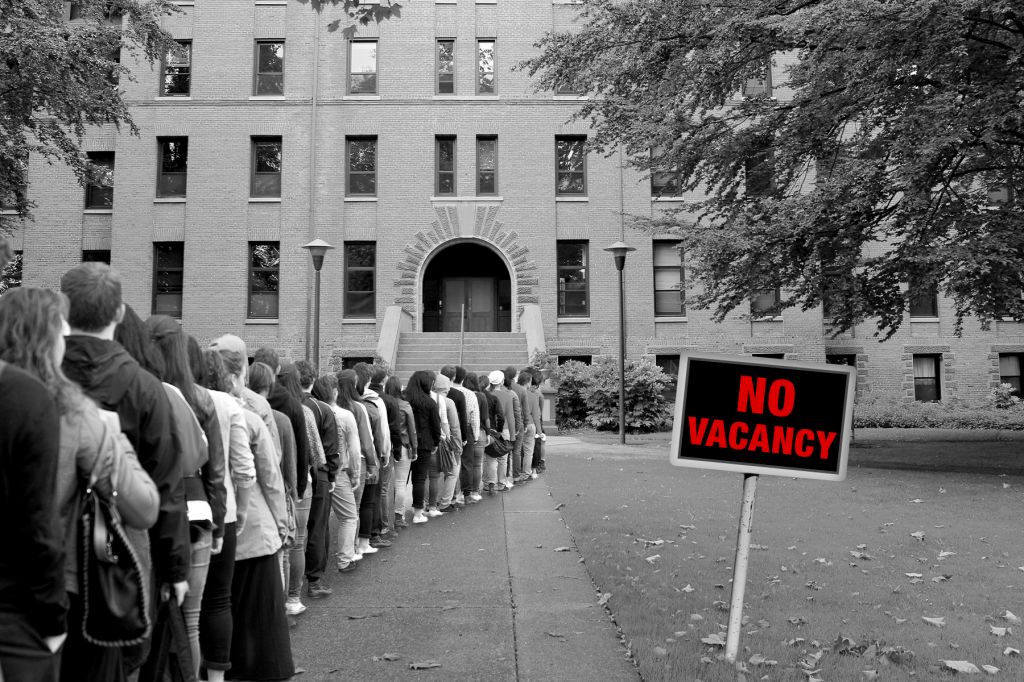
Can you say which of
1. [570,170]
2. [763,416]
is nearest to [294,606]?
[763,416]

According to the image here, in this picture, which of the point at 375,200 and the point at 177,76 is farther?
the point at 177,76

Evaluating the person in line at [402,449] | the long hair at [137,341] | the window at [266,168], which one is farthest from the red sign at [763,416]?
the window at [266,168]

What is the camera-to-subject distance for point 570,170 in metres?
27.8

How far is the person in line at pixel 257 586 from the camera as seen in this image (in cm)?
437

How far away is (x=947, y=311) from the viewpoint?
92.2ft

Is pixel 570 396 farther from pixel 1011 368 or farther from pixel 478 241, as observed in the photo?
pixel 1011 368

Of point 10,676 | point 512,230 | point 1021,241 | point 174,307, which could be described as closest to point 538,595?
point 10,676

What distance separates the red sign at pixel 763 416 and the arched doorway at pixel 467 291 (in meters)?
24.3

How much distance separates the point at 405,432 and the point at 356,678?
438 centimetres

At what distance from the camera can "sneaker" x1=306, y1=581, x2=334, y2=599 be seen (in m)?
6.30

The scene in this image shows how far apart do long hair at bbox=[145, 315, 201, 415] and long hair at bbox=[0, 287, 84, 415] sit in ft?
4.02

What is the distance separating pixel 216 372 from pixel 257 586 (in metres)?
1.18

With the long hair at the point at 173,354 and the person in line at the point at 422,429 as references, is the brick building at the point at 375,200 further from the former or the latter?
the long hair at the point at 173,354

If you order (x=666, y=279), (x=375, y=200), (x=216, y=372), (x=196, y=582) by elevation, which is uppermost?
(x=375, y=200)
